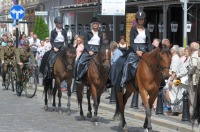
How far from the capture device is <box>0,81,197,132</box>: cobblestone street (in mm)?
13234

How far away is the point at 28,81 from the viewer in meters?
21.0

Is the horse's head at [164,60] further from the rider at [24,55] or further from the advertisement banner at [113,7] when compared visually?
the advertisement banner at [113,7]

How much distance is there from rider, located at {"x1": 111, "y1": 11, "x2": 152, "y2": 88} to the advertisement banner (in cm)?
1168

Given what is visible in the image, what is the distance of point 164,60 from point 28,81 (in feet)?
33.3

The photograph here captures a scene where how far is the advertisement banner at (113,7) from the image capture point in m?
24.4

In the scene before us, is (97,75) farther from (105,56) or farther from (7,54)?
(7,54)

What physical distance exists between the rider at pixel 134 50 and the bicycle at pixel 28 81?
26.3 feet

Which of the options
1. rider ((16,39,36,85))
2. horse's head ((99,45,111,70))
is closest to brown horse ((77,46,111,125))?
horse's head ((99,45,111,70))

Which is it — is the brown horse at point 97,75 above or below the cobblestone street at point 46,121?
above

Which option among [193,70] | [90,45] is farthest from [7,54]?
[193,70]

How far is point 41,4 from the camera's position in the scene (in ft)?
195

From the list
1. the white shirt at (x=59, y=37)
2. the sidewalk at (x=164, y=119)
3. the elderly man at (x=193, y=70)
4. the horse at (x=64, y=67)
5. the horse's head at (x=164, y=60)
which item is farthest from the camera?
the white shirt at (x=59, y=37)

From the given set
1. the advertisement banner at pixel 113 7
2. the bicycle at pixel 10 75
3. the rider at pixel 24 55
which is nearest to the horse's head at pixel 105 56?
the rider at pixel 24 55

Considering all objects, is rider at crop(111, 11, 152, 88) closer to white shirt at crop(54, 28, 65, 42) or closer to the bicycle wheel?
white shirt at crop(54, 28, 65, 42)
